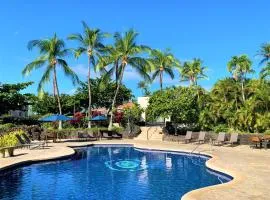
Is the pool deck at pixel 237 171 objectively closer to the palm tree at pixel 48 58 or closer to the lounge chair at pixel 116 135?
the lounge chair at pixel 116 135

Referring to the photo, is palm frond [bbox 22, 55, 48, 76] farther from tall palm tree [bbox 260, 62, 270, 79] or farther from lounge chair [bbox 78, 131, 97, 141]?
tall palm tree [bbox 260, 62, 270, 79]

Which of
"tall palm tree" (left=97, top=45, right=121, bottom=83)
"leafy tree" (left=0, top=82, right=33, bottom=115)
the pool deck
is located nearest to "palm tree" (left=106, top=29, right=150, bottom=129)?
"tall palm tree" (left=97, top=45, right=121, bottom=83)

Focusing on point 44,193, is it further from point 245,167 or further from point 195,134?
point 195,134

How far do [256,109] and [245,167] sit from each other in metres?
13.8

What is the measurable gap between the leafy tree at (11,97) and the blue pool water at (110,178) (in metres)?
21.7

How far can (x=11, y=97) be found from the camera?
42000 mm

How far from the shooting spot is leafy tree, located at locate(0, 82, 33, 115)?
137ft

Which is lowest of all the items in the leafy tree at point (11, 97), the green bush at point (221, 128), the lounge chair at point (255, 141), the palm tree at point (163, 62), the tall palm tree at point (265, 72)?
the lounge chair at point (255, 141)

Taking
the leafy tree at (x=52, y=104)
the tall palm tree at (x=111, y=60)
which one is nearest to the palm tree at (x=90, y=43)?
the tall palm tree at (x=111, y=60)

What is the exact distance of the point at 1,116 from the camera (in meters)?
40.8

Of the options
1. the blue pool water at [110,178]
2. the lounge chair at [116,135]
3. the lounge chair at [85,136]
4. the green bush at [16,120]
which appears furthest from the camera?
the green bush at [16,120]

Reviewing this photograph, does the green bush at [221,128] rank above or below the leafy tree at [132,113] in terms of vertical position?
below

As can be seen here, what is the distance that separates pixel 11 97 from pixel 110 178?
93.7 ft

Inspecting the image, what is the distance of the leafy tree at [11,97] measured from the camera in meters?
41.8
